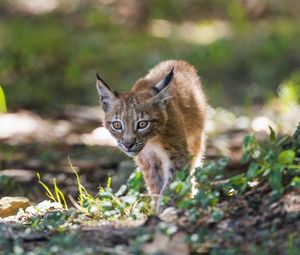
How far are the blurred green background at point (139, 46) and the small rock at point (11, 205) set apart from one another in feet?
18.5

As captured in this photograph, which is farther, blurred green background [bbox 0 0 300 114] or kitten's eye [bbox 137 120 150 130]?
blurred green background [bbox 0 0 300 114]

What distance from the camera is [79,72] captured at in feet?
45.5

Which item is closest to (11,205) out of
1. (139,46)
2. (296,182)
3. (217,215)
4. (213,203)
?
(213,203)

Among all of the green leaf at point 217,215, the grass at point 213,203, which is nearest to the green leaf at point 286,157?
the grass at point 213,203

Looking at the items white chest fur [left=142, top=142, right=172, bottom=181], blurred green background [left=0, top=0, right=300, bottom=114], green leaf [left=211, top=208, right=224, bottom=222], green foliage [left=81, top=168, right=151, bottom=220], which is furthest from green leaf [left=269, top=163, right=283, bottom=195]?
blurred green background [left=0, top=0, right=300, bottom=114]

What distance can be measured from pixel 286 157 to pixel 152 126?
204 cm

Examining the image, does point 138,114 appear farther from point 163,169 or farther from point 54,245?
point 54,245

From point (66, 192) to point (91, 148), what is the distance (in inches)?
79.1

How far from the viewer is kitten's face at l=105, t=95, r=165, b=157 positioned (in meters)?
6.68

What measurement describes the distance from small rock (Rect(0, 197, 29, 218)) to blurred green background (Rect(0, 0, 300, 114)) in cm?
565

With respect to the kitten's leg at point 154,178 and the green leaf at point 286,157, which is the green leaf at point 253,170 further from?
the kitten's leg at point 154,178

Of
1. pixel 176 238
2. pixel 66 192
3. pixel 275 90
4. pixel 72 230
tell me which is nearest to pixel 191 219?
pixel 176 238

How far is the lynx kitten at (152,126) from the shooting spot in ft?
22.1

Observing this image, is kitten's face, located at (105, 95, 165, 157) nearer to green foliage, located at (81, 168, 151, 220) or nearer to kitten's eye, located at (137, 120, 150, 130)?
kitten's eye, located at (137, 120, 150, 130)
